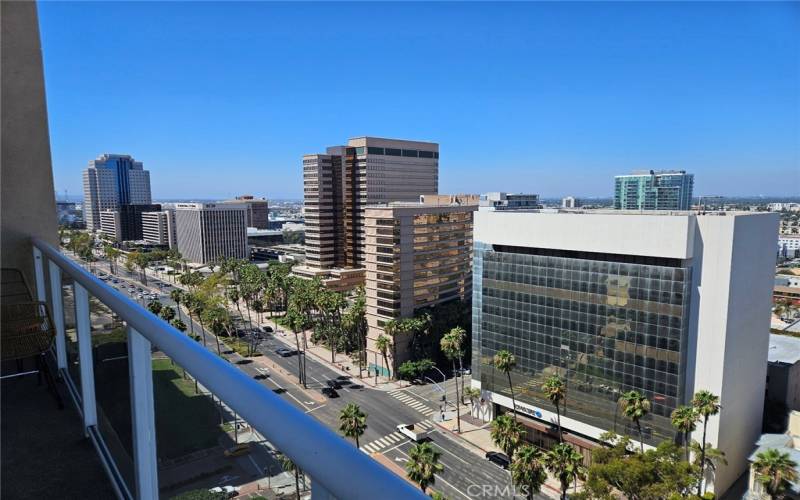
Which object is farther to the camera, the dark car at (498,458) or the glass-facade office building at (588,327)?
the dark car at (498,458)

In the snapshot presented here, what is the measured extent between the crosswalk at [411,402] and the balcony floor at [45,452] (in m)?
33.2

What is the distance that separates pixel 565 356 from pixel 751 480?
11276 mm

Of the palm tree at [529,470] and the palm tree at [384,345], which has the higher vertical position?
the palm tree at [529,470]

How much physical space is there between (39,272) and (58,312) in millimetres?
1166

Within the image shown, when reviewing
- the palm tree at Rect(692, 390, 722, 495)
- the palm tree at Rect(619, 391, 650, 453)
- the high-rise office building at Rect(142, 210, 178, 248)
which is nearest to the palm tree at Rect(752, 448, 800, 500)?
the palm tree at Rect(692, 390, 722, 495)


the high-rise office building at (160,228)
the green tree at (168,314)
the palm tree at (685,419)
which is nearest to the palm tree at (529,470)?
the palm tree at (685,419)

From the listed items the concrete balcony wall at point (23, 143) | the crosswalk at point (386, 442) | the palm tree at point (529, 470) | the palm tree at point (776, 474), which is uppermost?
the concrete balcony wall at point (23, 143)

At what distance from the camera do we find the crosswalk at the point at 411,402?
3562 cm

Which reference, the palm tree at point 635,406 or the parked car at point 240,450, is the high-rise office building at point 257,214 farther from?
the parked car at point 240,450

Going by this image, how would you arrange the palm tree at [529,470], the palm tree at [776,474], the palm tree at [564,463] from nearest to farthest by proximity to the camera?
1. the palm tree at [529,470]
2. the palm tree at [564,463]
3. the palm tree at [776,474]

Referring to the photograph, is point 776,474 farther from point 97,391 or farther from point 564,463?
point 97,391

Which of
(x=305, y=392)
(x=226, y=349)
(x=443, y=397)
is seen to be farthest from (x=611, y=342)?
(x=226, y=349)

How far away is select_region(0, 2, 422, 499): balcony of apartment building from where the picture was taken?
127cm

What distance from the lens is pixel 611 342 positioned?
27531mm
